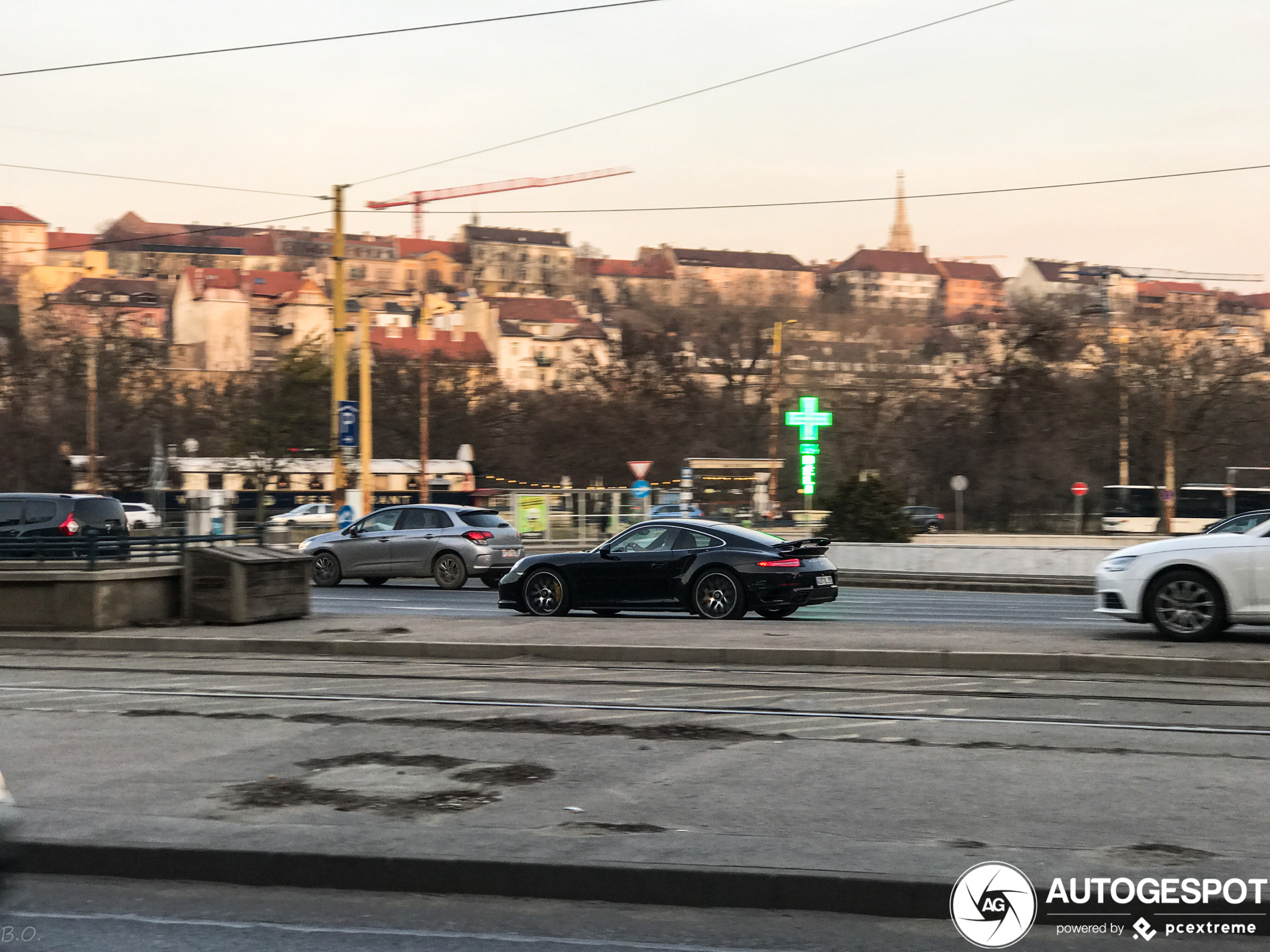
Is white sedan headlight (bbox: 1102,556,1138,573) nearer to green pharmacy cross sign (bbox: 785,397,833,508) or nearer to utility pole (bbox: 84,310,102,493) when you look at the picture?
green pharmacy cross sign (bbox: 785,397,833,508)

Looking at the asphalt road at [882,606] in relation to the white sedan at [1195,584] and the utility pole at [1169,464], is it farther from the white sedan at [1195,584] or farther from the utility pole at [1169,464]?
the utility pole at [1169,464]

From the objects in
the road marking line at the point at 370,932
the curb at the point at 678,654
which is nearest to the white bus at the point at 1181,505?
the curb at the point at 678,654

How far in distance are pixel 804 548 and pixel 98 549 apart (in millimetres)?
8100

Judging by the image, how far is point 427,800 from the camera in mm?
6930

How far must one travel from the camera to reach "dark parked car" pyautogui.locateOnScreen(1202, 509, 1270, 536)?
13.7 metres

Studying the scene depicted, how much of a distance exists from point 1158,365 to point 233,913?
223 feet

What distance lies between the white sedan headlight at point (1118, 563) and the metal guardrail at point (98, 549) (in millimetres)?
9712

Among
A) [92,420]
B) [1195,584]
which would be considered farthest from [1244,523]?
[92,420]

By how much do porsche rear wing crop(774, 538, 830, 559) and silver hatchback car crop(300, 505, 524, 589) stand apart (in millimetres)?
8784

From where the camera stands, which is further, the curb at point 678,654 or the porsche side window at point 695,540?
the porsche side window at point 695,540

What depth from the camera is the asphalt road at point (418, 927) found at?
4.91 m

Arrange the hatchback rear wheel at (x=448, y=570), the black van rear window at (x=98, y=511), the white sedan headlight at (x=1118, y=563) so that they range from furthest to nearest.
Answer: the hatchback rear wheel at (x=448, y=570), the black van rear window at (x=98, y=511), the white sedan headlight at (x=1118, y=563)

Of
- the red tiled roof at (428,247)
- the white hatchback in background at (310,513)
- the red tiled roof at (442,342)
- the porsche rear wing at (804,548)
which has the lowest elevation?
the white hatchback in background at (310,513)

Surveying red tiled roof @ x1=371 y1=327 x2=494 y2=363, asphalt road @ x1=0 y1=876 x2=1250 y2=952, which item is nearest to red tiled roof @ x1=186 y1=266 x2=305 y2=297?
red tiled roof @ x1=371 y1=327 x2=494 y2=363
